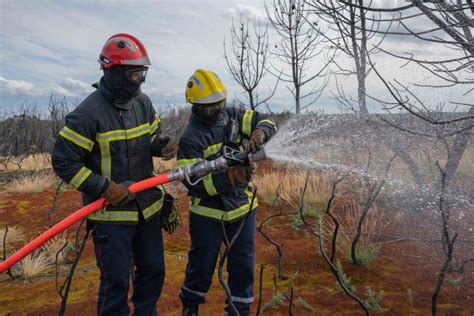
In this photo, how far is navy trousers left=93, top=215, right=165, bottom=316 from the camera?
97.3 inches

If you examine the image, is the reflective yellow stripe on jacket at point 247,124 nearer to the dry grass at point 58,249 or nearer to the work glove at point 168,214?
the work glove at point 168,214

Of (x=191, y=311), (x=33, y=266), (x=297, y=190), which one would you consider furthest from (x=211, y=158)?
(x=297, y=190)

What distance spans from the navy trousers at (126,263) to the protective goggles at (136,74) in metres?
0.88

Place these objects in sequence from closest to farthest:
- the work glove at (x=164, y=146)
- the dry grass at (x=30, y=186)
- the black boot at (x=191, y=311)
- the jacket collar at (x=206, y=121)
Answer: the work glove at (x=164, y=146) < the jacket collar at (x=206, y=121) < the black boot at (x=191, y=311) < the dry grass at (x=30, y=186)

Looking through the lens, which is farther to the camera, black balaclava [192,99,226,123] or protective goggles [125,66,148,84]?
black balaclava [192,99,226,123]

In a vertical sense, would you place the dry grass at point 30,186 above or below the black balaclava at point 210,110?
→ below

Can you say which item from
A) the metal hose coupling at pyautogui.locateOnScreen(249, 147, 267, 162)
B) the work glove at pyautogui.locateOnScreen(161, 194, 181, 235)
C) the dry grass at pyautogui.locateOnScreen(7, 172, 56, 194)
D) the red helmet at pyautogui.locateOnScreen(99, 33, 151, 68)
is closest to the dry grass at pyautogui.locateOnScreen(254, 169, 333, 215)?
the work glove at pyautogui.locateOnScreen(161, 194, 181, 235)

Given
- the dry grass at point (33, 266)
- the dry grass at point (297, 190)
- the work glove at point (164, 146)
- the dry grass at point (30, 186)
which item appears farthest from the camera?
the dry grass at point (30, 186)

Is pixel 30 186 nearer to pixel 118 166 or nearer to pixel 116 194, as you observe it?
pixel 118 166

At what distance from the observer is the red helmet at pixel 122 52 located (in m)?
2.42

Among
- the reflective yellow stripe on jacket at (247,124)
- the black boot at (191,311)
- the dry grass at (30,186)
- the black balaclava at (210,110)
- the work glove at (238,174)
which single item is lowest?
the black boot at (191,311)

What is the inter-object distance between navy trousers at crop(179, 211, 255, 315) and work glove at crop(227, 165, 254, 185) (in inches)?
A: 14.4

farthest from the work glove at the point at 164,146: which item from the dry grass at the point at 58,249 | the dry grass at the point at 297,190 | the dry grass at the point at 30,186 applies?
the dry grass at the point at 30,186

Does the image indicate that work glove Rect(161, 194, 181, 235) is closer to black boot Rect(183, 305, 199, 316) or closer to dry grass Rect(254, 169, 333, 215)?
black boot Rect(183, 305, 199, 316)
